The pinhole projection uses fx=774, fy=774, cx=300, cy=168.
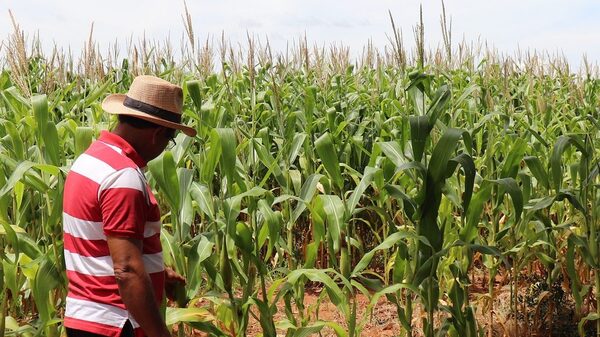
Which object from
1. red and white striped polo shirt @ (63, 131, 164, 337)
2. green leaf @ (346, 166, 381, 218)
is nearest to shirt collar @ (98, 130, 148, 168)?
red and white striped polo shirt @ (63, 131, 164, 337)

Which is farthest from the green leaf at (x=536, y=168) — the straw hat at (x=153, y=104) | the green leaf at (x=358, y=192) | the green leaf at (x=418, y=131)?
the straw hat at (x=153, y=104)

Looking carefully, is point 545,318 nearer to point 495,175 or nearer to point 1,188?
point 495,175

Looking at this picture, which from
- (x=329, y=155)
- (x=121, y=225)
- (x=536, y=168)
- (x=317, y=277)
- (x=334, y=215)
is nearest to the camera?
(x=121, y=225)

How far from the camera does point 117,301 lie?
9.10 ft

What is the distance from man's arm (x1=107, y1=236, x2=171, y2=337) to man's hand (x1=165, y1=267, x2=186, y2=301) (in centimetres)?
70

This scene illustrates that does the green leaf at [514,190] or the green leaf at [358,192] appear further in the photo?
the green leaf at [358,192]

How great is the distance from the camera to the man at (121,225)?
2.61 m

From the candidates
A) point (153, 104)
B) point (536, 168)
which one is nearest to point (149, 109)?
point (153, 104)

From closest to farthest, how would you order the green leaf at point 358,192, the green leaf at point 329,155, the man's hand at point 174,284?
the man's hand at point 174,284
the green leaf at point 358,192
the green leaf at point 329,155

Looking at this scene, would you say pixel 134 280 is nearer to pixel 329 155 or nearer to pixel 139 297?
pixel 139 297

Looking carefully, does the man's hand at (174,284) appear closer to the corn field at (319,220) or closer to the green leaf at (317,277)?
the corn field at (319,220)

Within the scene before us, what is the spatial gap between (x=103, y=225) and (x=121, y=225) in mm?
95

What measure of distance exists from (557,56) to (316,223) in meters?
11.7

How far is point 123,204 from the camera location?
2602 mm
